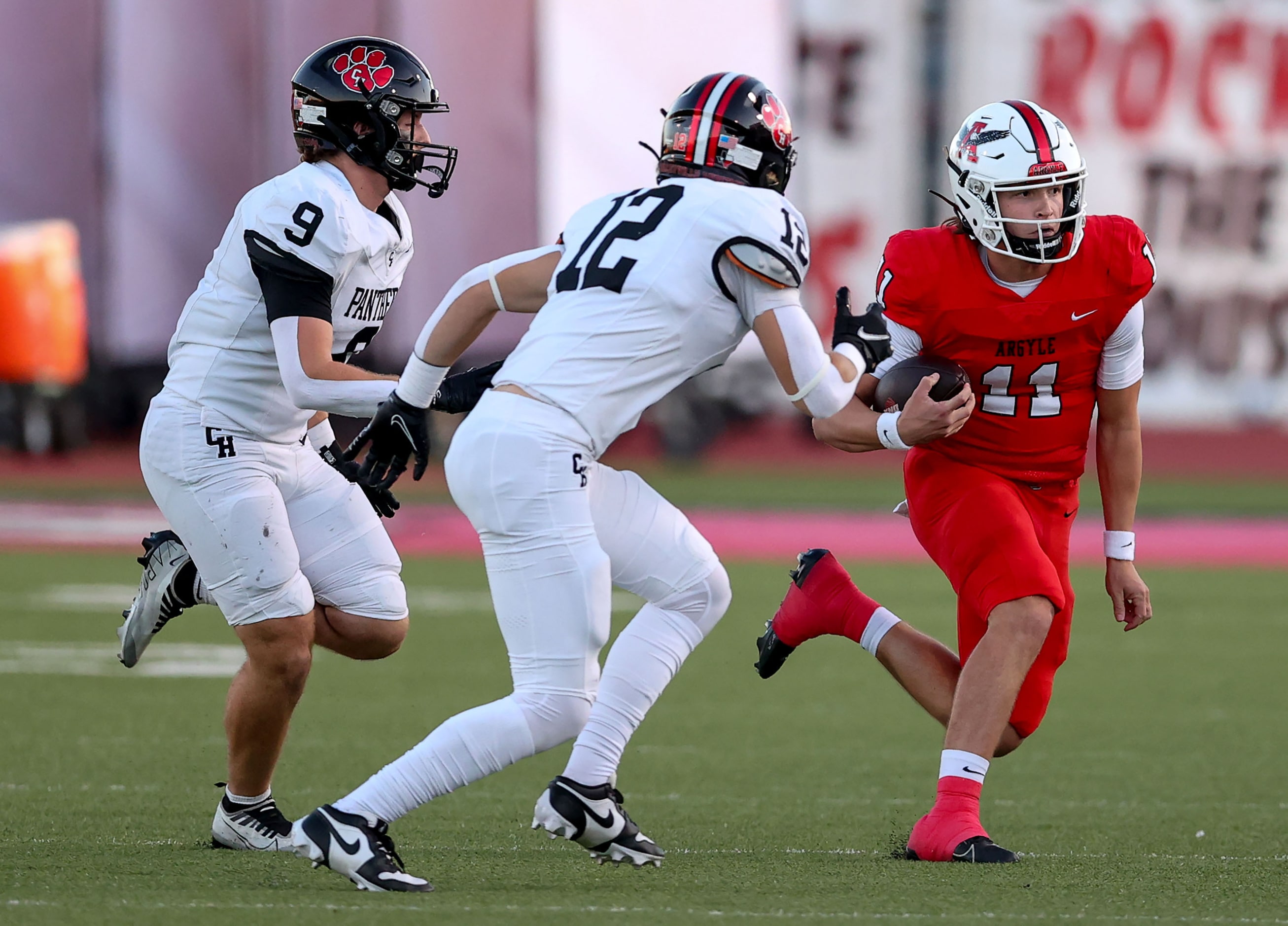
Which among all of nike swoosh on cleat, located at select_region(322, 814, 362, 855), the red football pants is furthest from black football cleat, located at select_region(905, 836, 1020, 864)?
nike swoosh on cleat, located at select_region(322, 814, 362, 855)

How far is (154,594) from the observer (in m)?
4.70

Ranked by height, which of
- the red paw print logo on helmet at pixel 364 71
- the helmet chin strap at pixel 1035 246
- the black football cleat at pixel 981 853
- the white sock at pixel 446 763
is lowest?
the black football cleat at pixel 981 853

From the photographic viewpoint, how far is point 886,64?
64.4 ft

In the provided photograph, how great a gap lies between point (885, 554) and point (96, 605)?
5.05 metres

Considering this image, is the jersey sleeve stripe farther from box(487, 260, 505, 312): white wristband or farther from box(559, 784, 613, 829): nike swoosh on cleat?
box(559, 784, 613, 829): nike swoosh on cleat

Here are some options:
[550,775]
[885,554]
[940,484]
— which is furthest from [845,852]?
[885,554]

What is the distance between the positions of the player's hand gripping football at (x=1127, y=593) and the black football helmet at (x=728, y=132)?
1.44 metres

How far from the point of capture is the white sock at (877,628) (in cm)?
477

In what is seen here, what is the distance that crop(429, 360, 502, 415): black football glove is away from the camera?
13.5 feet

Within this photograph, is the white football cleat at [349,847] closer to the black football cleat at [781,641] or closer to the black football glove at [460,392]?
the black football glove at [460,392]

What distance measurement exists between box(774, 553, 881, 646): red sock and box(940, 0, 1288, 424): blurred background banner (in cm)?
1519

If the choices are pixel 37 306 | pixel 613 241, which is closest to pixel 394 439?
pixel 613 241

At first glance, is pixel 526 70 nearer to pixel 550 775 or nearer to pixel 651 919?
pixel 550 775

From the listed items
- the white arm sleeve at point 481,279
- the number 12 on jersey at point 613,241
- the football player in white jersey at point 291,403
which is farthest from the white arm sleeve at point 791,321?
the football player in white jersey at point 291,403
